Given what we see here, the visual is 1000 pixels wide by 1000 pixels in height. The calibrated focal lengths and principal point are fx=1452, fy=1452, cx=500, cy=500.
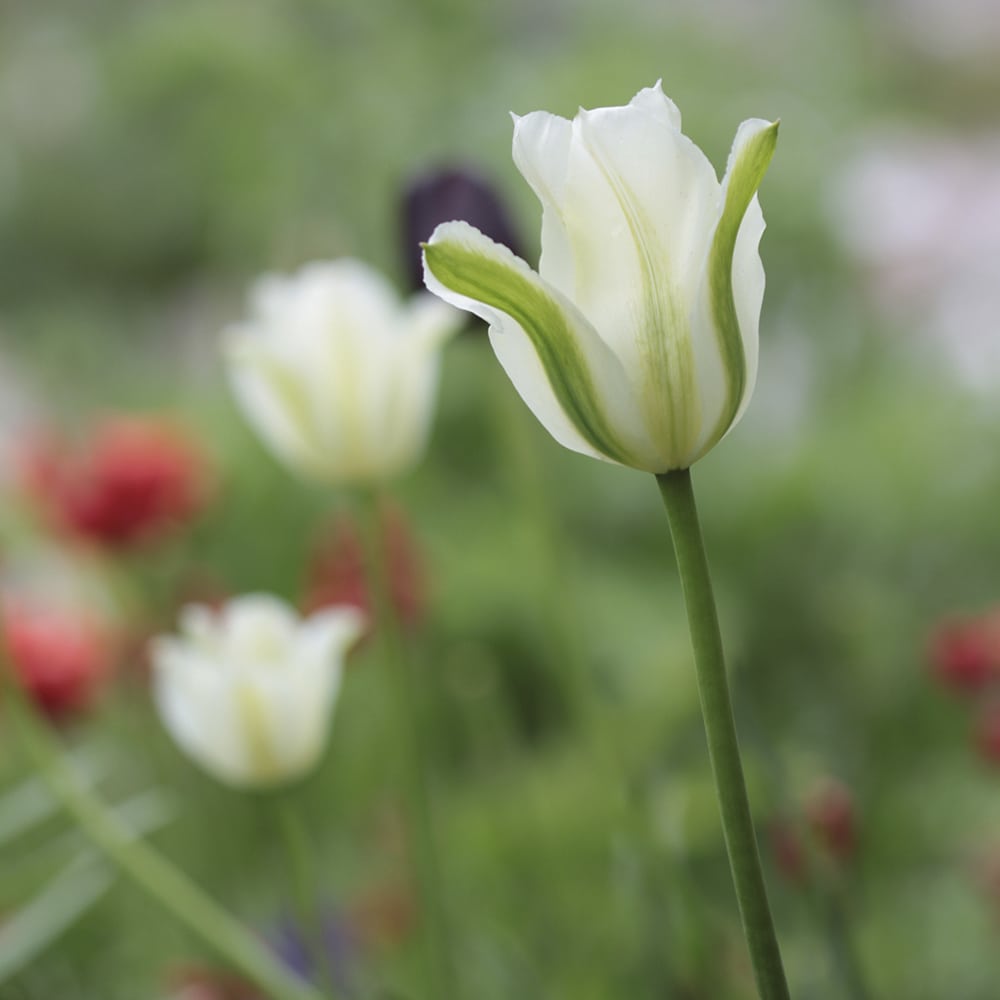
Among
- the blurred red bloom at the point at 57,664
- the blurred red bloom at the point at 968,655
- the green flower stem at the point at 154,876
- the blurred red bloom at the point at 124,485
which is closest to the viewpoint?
the green flower stem at the point at 154,876

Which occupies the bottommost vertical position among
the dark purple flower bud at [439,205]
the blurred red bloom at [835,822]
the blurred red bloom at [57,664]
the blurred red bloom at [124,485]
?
the blurred red bloom at [835,822]

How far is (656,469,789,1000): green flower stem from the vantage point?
20cm

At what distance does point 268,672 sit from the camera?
0.36 metres

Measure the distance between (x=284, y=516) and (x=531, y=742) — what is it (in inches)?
12.4

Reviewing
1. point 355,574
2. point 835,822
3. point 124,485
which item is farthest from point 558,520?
point 835,822

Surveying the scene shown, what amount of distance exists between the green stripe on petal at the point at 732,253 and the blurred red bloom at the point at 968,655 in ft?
1.04

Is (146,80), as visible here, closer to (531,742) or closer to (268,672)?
(531,742)

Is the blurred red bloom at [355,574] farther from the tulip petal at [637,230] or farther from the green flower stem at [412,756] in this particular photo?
the tulip petal at [637,230]

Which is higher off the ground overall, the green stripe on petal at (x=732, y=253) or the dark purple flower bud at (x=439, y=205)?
the dark purple flower bud at (x=439, y=205)

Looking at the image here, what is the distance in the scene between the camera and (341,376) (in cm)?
43

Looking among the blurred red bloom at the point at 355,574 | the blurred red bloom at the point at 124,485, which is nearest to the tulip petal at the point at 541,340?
the blurred red bloom at the point at 355,574

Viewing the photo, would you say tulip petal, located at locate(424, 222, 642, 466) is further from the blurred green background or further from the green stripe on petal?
the blurred green background

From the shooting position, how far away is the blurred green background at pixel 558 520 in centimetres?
59

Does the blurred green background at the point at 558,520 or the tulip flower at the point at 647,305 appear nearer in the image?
the tulip flower at the point at 647,305
